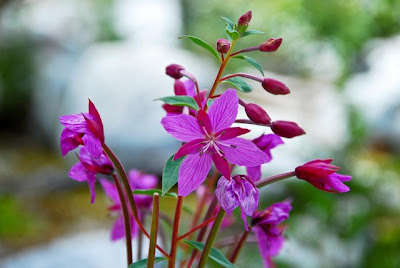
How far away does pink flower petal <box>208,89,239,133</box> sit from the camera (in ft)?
1.46

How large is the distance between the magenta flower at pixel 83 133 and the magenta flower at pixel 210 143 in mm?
60

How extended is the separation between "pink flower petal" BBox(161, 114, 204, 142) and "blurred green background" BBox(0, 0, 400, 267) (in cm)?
73

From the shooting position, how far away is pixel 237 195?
43 cm

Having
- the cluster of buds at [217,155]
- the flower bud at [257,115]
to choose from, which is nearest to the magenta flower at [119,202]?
the cluster of buds at [217,155]

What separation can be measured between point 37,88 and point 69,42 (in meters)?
0.55

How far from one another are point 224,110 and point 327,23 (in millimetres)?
4252

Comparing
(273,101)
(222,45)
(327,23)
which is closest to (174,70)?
(222,45)

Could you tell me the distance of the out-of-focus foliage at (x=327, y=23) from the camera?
4.45m

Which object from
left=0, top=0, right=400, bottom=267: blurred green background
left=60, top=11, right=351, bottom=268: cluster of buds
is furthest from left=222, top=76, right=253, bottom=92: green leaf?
left=0, top=0, right=400, bottom=267: blurred green background

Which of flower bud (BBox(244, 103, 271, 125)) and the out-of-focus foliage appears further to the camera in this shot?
the out-of-focus foliage

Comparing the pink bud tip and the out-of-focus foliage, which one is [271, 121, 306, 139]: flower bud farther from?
the out-of-focus foliage

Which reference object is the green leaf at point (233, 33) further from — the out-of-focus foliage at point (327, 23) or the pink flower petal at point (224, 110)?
the out-of-focus foliage at point (327, 23)

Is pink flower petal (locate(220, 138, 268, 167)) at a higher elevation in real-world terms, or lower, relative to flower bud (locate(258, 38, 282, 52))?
lower

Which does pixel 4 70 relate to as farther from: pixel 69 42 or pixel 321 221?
pixel 321 221
